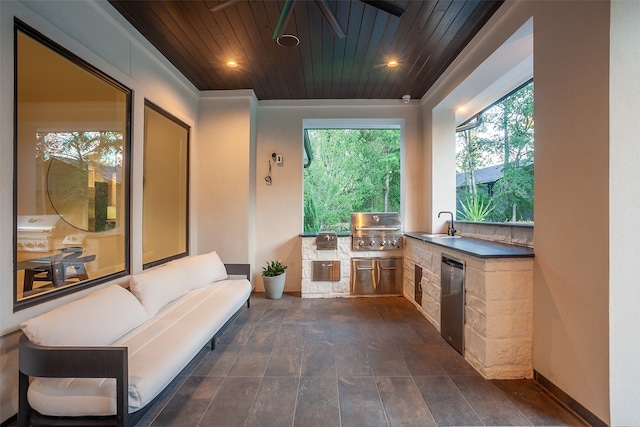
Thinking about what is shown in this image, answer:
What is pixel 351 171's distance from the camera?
22.5 feet

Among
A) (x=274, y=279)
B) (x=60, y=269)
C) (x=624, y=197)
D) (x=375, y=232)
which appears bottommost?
(x=274, y=279)

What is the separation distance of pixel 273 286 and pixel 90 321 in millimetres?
2267

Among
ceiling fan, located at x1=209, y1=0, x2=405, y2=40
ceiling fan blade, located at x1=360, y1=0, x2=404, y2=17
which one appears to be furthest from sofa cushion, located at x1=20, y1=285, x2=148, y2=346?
ceiling fan blade, located at x1=360, y1=0, x2=404, y2=17

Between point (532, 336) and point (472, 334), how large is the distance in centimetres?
40

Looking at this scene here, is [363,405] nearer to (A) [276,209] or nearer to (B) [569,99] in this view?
(B) [569,99]

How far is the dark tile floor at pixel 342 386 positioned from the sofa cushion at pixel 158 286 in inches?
23.7

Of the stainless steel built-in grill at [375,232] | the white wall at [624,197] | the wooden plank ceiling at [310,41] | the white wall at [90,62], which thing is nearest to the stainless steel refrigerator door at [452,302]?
the white wall at [624,197]

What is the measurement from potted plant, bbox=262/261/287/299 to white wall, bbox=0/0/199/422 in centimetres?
160

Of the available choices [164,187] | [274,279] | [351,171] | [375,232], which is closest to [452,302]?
[375,232]

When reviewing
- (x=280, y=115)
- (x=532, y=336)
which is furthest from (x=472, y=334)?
(x=280, y=115)

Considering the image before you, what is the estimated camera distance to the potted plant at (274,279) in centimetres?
367

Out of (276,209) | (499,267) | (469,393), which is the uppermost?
(276,209)

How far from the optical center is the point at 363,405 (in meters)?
1.63

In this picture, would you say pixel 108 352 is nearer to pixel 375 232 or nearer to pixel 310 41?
pixel 310 41
